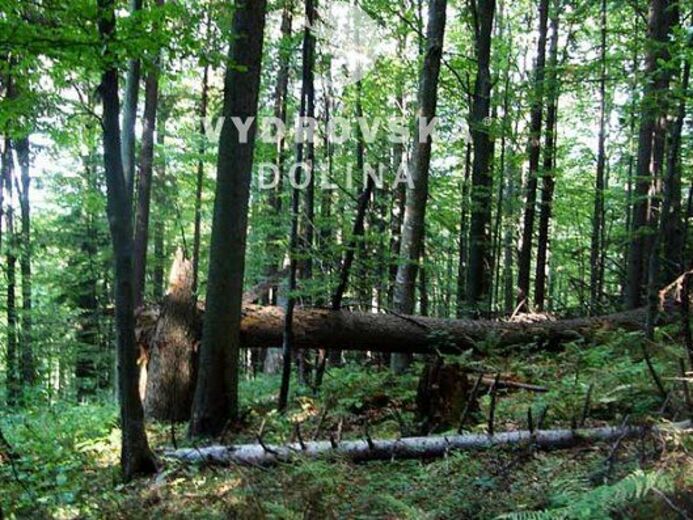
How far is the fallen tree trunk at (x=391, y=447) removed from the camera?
488 cm

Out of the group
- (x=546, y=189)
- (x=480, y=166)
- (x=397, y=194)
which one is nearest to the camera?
(x=480, y=166)

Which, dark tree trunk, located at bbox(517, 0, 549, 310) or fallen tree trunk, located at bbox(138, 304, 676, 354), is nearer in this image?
fallen tree trunk, located at bbox(138, 304, 676, 354)

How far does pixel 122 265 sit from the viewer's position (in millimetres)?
5098

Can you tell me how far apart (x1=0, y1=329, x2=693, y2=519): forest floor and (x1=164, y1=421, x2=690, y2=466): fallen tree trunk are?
0.10m

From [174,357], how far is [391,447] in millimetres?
4018

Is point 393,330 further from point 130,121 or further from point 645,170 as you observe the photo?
point 645,170

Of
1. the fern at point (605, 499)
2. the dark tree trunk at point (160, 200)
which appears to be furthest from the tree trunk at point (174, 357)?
the dark tree trunk at point (160, 200)

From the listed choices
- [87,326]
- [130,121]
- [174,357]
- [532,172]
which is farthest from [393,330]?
[87,326]

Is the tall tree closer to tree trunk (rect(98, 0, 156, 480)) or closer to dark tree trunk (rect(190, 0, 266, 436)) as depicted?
dark tree trunk (rect(190, 0, 266, 436))

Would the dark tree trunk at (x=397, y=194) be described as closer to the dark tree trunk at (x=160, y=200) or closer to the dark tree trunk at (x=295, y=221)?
the dark tree trunk at (x=160, y=200)

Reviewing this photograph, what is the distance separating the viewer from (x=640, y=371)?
5.96 m

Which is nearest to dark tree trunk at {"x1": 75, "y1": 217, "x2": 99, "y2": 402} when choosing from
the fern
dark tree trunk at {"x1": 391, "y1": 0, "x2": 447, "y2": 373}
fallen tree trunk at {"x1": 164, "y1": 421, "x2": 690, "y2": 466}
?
dark tree trunk at {"x1": 391, "y1": 0, "x2": 447, "y2": 373}

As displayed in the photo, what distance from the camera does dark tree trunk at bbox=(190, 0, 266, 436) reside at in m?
6.90

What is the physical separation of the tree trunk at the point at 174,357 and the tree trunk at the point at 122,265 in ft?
Answer: 9.17
